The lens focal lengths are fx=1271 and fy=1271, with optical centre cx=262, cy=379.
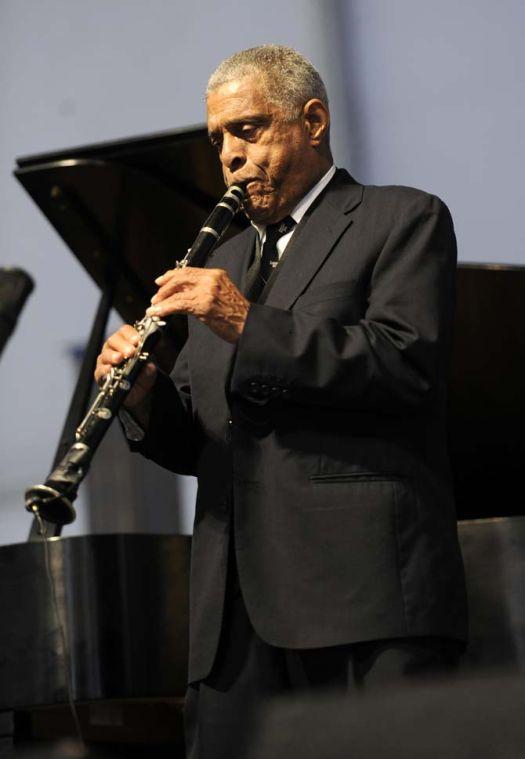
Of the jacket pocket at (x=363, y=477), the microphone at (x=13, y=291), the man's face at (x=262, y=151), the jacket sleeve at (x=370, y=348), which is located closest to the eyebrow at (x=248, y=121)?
the man's face at (x=262, y=151)

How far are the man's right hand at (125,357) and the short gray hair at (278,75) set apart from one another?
455mm

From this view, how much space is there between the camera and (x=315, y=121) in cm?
212

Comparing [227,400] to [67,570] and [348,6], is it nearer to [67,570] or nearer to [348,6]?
[67,570]

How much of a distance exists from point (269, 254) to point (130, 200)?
4.75ft

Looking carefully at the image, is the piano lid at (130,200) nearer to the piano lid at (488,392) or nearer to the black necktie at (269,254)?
the piano lid at (488,392)

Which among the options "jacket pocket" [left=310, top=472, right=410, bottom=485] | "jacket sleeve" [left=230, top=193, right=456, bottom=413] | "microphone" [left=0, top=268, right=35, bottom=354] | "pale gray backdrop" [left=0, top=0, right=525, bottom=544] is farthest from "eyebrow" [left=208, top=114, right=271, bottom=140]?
"pale gray backdrop" [left=0, top=0, right=525, bottom=544]

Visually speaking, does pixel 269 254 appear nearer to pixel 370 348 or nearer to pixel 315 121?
pixel 315 121

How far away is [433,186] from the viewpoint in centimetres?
452

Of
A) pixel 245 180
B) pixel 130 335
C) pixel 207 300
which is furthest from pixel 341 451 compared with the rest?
pixel 245 180

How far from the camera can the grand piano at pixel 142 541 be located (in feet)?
8.60

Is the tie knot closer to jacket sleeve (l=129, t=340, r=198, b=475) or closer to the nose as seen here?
the nose

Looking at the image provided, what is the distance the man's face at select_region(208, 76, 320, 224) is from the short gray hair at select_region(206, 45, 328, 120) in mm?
14

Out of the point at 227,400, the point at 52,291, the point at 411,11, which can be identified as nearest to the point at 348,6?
the point at 411,11

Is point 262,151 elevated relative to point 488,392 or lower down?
elevated
